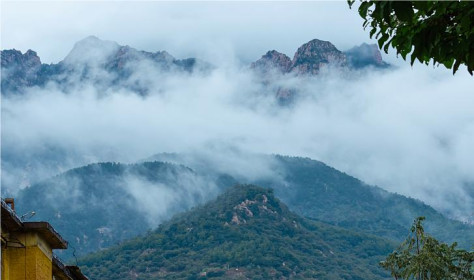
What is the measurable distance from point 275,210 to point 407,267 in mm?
126848

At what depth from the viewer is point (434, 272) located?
1280 inches

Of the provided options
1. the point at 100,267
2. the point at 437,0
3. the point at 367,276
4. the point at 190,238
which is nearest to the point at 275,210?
the point at 190,238

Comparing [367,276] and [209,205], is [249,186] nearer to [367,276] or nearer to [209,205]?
[209,205]

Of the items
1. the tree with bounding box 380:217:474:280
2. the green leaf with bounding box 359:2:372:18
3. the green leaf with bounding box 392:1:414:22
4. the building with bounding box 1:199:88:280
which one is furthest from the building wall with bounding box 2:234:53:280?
the tree with bounding box 380:217:474:280

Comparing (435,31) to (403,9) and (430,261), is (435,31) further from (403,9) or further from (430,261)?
(430,261)

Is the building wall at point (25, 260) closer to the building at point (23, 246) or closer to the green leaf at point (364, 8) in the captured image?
the building at point (23, 246)

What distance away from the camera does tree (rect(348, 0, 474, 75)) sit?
8375 mm

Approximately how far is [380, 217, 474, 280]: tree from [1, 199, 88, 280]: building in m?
17.8

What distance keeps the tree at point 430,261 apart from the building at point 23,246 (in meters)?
17.8

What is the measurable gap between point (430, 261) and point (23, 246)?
746 inches

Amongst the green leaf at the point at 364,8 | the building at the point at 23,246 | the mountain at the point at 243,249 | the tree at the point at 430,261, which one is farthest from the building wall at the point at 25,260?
the mountain at the point at 243,249

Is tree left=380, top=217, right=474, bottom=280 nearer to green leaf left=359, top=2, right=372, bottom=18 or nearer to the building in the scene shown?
the building

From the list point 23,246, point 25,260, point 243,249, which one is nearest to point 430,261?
point 25,260

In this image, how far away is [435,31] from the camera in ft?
28.3
